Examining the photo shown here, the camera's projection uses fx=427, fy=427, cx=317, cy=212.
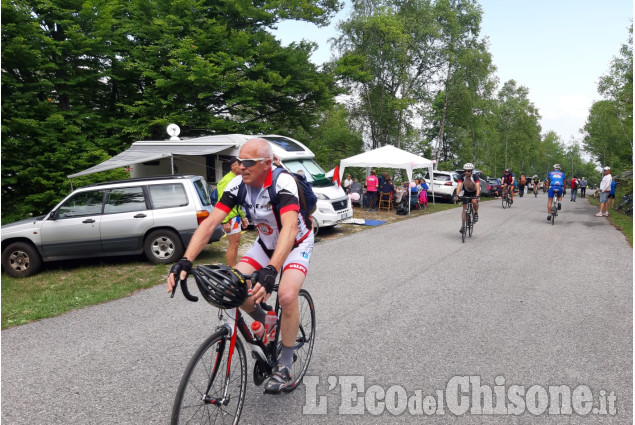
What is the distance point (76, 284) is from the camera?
7.82 m

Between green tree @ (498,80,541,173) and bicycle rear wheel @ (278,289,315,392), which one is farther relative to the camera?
green tree @ (498,80,541,173)

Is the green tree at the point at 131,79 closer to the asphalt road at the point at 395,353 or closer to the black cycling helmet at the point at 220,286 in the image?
the asphalt road at the point at 395,353

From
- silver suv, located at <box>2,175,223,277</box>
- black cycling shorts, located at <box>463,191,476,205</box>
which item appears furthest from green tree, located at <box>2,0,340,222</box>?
black cycling shorts, located at <box>463,191,476,205</box>

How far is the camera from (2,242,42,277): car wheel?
8.59 m

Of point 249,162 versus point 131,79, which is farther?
point 131,79

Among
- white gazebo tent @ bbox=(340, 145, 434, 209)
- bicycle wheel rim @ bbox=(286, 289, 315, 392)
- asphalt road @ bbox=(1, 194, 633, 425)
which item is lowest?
asphalt road @ bbox=(1, 194, 633, 425)

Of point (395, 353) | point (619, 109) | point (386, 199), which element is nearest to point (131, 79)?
point (386, 199)

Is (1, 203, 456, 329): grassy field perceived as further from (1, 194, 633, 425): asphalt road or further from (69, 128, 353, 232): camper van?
(69, 128, 353, 232): camper van

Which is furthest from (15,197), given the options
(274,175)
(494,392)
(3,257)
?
(494,392)

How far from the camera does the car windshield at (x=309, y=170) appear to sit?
13.0m

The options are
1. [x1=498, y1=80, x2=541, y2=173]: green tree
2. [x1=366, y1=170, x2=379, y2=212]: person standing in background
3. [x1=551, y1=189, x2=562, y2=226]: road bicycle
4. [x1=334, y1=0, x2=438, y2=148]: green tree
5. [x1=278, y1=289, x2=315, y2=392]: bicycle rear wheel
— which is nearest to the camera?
[x1=278, y1=289, x2=315, y2=392]: bicycle rear wheel

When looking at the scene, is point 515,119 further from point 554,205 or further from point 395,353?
point 395,353

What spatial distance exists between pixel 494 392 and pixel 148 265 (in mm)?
7506

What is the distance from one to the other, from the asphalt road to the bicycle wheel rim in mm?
138
